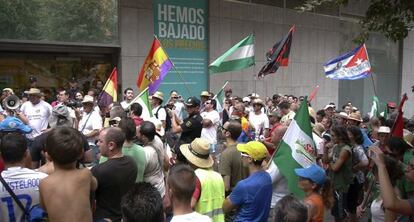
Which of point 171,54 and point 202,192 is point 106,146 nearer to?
point 202,192

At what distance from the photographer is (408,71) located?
29734mm

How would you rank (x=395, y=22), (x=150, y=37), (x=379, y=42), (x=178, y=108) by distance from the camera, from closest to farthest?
(x=395, y=22) → (x=178, y=108) → (x=150, y=37) → (x=379, y=42)

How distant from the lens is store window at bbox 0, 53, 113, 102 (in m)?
13.5

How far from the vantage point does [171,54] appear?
1666cm

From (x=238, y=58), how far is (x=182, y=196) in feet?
28.4

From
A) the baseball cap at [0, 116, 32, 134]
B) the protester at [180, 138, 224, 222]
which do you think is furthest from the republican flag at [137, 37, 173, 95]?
the protester at [180, 138, 224, 222]

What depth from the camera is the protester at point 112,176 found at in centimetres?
416

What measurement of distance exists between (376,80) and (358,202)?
72.5 ft

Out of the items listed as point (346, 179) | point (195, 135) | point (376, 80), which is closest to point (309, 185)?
point (346, 179)

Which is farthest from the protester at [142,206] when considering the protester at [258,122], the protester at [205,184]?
the protester at [258,122]

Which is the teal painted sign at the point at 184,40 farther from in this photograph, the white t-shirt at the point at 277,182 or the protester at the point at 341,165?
the white t-shirt at the point at 277,182

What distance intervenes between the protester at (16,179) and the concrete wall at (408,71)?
2886 cm

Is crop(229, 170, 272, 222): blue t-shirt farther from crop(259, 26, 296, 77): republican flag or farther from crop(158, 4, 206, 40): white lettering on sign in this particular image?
crop(158, 4, 206, 40): white lettering on sign

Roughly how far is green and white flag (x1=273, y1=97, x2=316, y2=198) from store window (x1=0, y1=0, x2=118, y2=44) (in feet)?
33.2
